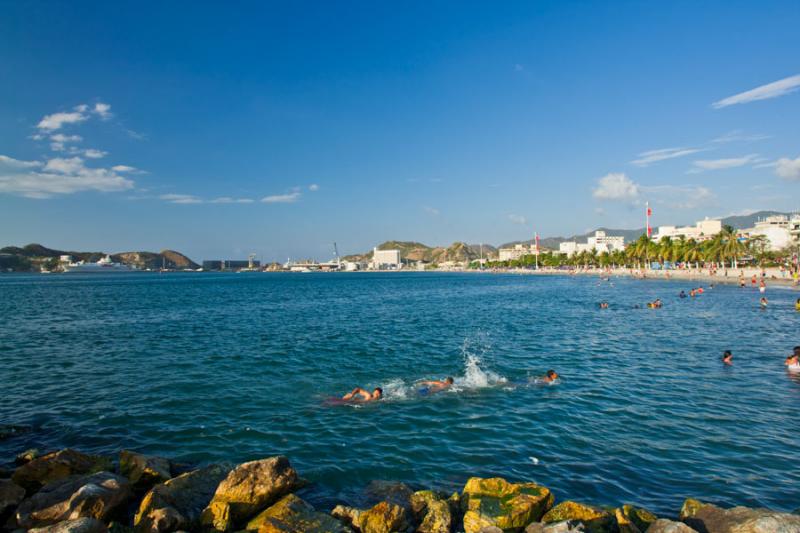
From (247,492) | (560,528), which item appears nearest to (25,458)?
(247,492)

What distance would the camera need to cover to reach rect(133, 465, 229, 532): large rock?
809 cm

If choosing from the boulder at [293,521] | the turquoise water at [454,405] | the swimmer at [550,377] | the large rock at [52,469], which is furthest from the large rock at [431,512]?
the swimmer at [550,377]

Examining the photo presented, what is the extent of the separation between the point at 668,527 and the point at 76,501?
1106cm

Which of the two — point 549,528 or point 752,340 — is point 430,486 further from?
point 752,340

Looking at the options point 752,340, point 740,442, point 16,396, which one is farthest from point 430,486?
point 752,340

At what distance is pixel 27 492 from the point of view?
1038 centimetres

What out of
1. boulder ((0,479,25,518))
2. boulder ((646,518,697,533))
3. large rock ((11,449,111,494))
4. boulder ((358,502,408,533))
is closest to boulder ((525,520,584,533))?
boulder ((646,518,697,533))

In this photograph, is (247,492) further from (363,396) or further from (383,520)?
(363,396)

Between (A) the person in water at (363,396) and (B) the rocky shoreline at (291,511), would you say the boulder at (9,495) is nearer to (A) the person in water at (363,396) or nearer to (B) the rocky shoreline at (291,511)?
(B) the rocky shoreline at (291,511)

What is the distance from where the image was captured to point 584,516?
841cm

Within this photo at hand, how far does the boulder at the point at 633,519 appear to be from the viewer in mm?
7953

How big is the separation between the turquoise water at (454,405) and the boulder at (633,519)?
140 cm

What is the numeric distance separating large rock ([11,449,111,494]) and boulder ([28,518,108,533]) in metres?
3.56

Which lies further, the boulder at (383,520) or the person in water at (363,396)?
the person in water at (363,396)
